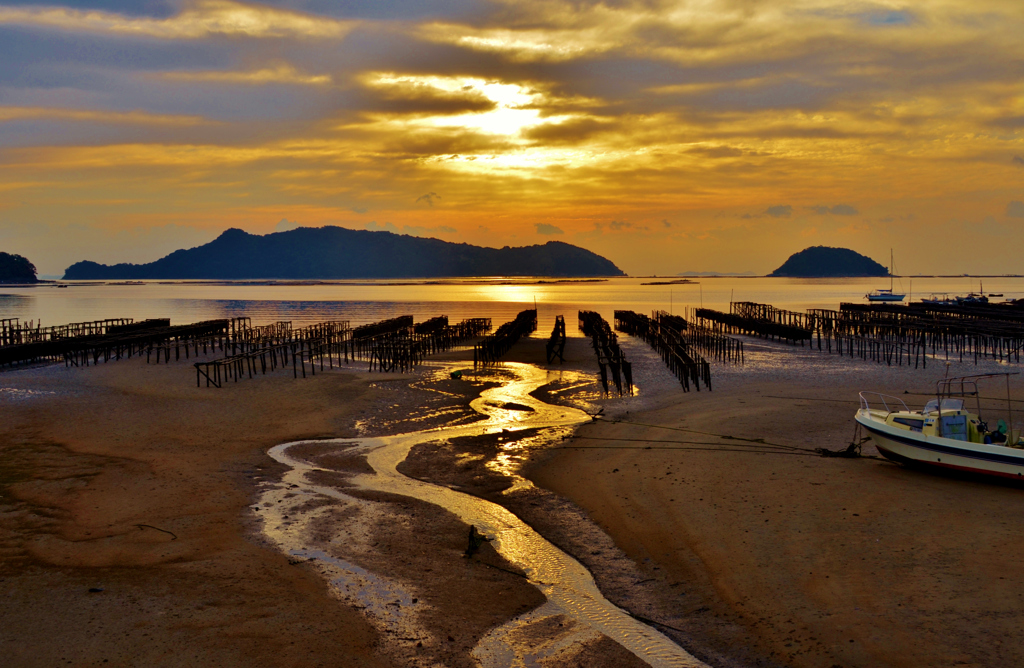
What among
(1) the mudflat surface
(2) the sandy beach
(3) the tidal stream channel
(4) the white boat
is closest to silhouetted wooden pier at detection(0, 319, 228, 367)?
(1) the mudflat surface

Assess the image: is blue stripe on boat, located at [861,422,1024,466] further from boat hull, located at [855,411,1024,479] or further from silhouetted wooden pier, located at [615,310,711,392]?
silhouetted wooden pier, located at [615,310,711,392]

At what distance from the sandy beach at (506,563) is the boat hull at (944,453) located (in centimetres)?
38

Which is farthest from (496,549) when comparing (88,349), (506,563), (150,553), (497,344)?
(88,349)

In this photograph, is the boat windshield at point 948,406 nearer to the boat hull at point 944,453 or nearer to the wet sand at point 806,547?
the boat hull at point 944,453

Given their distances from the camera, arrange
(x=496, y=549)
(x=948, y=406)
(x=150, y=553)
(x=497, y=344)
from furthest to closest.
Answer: (x=497, y=344) < (x=948, y=406) < (x=496, y=549) < (x=150, y=553)

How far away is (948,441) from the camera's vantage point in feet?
40.8

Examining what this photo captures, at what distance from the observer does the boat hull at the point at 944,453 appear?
11758 mm

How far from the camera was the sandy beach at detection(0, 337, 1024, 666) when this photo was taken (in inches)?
304

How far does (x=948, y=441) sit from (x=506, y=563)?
8.67 m

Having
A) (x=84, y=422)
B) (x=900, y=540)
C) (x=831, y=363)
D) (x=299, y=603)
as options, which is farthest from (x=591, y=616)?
(x=831, y=363)

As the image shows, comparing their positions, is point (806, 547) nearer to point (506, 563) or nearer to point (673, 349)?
point (506, 563)

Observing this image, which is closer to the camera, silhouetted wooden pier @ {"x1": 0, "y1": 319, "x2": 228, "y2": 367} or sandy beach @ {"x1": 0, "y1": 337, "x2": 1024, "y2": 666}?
sandy beach @ {"x1": 0, "y1": 337, "x2": 1024, "y2": 666}

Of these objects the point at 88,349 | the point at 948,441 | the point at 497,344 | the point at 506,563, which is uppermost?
the point at 88,349

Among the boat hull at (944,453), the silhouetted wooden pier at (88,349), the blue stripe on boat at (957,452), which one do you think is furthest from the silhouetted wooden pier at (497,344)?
the blue stripe on boat at (957,452)
